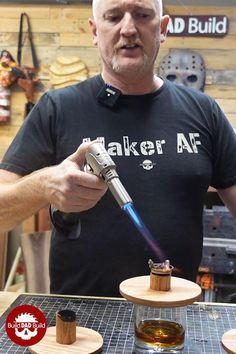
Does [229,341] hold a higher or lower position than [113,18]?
lower

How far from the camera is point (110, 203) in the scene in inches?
47.4

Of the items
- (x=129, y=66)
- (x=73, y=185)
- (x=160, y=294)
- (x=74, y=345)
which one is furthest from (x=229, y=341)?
(x=129, y=66)

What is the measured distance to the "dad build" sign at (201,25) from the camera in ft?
7.63

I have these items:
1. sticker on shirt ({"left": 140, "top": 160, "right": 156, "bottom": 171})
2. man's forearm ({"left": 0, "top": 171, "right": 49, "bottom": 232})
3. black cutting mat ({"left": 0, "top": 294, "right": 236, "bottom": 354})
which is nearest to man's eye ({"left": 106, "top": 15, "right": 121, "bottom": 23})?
sticker on shirt ({"left": 140, "top": 160, "right": 156, "bottom": 171})

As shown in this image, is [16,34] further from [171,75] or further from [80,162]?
[80,162]

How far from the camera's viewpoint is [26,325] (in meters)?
0.81

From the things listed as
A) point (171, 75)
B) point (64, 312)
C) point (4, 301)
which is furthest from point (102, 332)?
point (171, 75)

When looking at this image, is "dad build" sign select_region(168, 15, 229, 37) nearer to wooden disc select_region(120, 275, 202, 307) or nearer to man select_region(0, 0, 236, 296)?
man select_region(0, 0, 236, 296)

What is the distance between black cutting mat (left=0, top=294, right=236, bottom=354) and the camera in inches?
34.3

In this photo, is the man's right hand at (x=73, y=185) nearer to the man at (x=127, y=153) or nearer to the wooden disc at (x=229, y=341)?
the man at (x=127, y=153)

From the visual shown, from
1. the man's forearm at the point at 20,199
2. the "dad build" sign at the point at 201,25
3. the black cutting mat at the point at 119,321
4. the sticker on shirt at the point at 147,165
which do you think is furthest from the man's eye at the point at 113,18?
the "dad build" sign at the point at 201,25

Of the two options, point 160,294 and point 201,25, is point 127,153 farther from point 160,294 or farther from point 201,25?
point 201,25

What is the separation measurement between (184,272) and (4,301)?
44 cm

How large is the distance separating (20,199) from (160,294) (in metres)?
0.42
